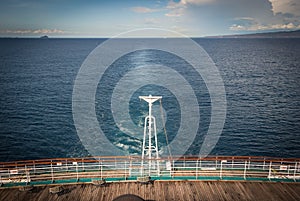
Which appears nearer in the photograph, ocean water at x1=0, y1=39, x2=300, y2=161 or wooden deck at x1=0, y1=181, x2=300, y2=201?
wooden deck at x1=0, y1=181, x2=300, y2=201

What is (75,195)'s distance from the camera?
42.5 ft

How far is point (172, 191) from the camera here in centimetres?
1333

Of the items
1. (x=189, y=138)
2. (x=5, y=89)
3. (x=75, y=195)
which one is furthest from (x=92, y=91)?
(x=75, y=195)

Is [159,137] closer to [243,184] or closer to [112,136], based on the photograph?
[112,136]

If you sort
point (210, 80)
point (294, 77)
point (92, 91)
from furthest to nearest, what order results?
1. point (294, 77)
2. point (210, 80)
3. point (92, 91)

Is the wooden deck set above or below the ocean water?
above

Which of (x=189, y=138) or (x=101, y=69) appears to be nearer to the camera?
(x=189, y=138)

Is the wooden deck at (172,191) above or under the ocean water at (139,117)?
above

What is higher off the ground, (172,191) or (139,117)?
(172,191)

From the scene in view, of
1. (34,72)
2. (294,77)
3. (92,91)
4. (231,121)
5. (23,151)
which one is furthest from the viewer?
(34,72)

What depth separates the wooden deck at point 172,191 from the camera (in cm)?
1281

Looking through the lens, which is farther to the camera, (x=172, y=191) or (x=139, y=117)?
(x=139, y=117)

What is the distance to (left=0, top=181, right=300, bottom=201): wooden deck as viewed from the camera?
504 inches

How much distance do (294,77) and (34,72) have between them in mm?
75650
